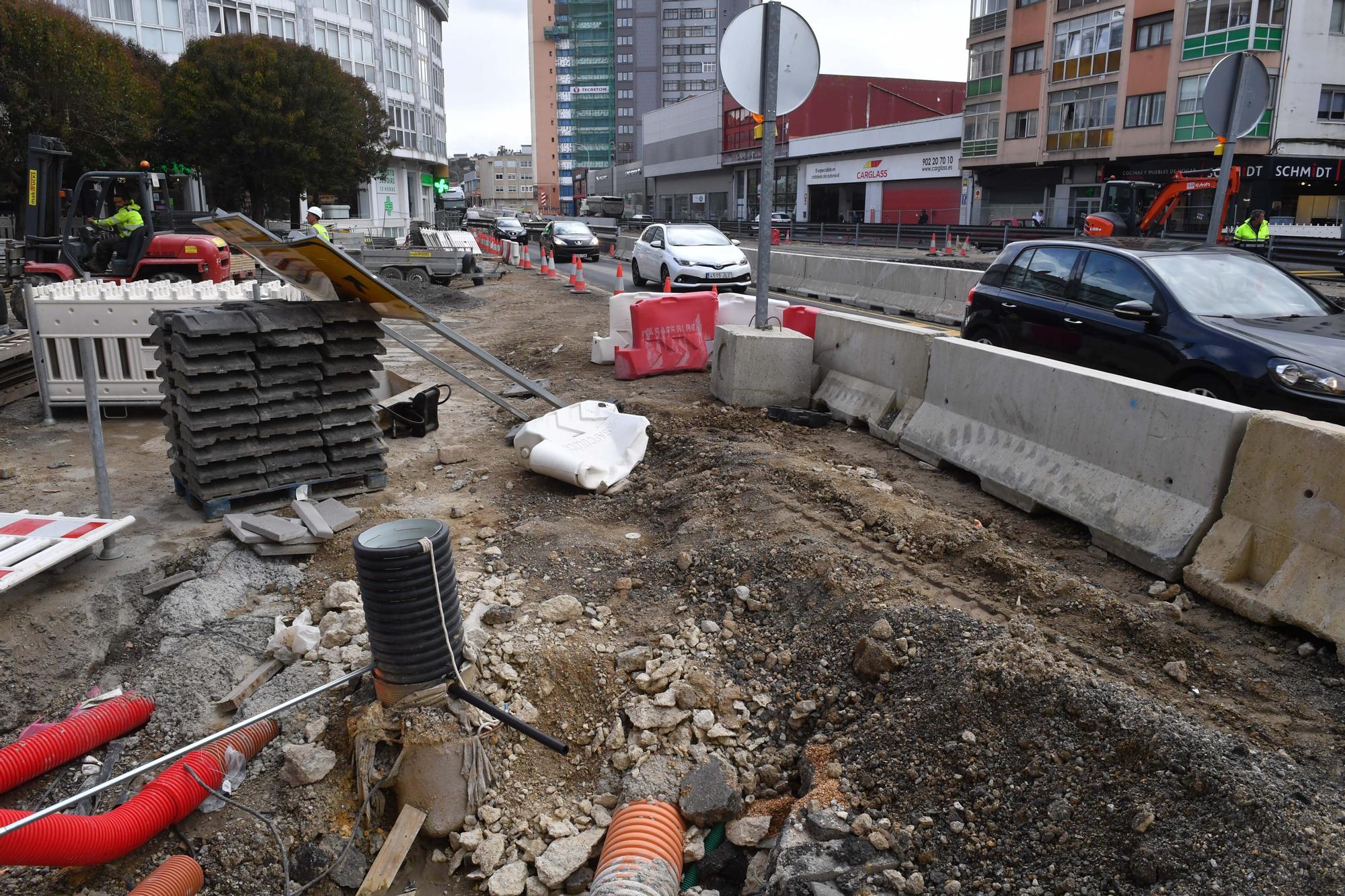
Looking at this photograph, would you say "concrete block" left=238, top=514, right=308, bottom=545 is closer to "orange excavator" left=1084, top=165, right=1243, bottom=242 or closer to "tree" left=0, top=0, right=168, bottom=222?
"orange excavator" left=1084, top=165, right=1243, bottom=242

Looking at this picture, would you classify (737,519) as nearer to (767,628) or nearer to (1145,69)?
(767,628)

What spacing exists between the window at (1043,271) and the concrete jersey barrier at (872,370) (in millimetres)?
1597

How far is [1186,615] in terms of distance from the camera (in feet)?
14.5

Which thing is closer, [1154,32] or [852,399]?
[852,399]

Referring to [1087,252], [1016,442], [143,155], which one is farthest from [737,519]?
[143,155]

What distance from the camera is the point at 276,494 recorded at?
6.88 metres

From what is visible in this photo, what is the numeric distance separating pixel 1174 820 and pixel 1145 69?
48.5 meters

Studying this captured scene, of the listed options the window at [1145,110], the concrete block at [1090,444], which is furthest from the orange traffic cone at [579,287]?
the window at [1145,110]

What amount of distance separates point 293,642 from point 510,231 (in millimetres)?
44808

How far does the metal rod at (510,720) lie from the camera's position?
3.87m

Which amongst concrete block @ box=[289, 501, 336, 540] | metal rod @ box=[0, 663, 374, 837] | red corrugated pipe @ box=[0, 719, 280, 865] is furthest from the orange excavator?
red corrugated pipe @ box=[0, 719, 280, 865]

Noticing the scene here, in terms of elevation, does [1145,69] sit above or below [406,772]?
above

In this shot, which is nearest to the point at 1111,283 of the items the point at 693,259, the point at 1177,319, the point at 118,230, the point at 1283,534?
the point at 1177,319

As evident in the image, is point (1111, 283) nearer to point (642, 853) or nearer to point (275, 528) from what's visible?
point (642, 853)
